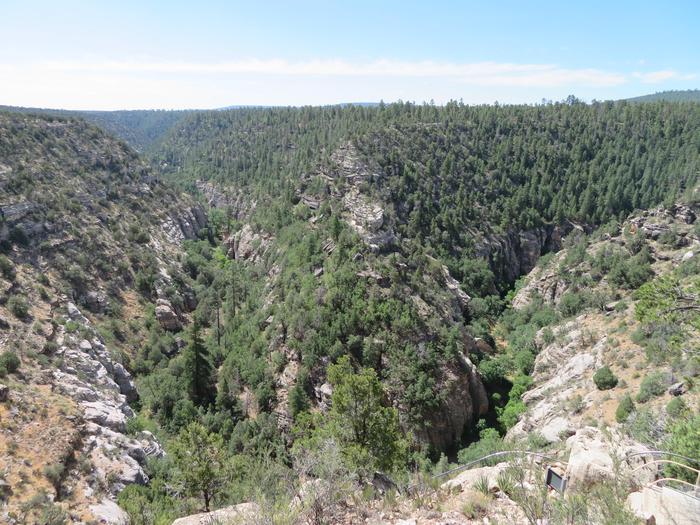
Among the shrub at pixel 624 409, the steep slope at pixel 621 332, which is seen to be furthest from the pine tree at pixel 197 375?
the shrub at pixel 624 409

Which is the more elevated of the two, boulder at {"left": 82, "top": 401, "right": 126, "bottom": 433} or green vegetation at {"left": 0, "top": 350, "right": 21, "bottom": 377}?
green vegetation at {"left": 0, "top": 350, "right": 21, "bottom": 377}

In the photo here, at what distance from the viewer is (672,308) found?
13.9 metres

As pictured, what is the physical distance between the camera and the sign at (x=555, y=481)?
1157 centimetres

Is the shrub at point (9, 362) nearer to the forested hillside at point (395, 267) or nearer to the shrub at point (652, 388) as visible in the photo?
the forested hillside at point (395, 267)

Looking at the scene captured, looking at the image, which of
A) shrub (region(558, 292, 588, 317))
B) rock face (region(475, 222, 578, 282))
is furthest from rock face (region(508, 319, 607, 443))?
rock face (region(475, 222, 578, 282))

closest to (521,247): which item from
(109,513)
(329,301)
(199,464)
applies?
(329,301)

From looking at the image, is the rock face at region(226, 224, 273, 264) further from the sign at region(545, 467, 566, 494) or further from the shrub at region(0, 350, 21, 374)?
the sign at region(545, 467, 566, 494)

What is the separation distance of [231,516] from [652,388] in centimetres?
2926

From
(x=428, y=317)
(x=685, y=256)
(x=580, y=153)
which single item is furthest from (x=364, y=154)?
(x=580, y=153)

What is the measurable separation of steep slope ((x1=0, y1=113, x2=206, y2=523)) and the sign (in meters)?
22.6

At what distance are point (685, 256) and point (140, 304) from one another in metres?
72.6

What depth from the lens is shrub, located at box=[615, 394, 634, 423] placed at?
88.6ft

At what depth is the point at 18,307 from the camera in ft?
118

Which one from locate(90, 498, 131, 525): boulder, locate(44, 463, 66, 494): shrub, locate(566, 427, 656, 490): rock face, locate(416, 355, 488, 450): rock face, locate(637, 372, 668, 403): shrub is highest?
locate(566, 427, 656, 490): rock face
